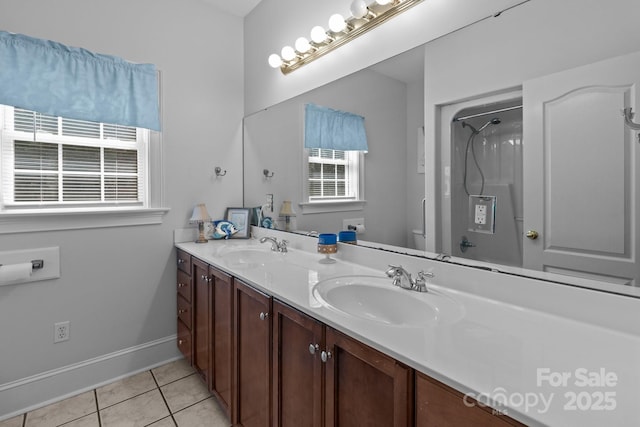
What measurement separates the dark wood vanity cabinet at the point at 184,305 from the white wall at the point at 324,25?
1268mm

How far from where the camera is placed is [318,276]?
144 centimetres

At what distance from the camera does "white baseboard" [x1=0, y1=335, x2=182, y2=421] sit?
5.95 ft

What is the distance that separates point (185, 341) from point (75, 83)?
1.72 metres

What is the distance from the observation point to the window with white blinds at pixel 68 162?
5.96ft

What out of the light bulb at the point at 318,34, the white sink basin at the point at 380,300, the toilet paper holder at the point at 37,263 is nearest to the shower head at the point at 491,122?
the white sink basin at the point at 380,300

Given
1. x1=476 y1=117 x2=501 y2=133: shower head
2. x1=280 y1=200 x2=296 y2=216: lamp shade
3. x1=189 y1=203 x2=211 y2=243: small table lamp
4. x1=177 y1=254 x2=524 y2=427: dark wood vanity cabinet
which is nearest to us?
x1=177 y1=254 x2=524 y2=427: dark wood vanity cabinet

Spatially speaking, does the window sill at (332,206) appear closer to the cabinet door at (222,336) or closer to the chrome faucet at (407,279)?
the chrome faucet at (407,279)

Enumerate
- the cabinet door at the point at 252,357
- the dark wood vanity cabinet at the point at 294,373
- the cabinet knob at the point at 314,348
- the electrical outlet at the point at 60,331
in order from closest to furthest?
the dark wood vanity cabinet at the point at 294,373 < the cabinet knob at the point at 314,348 < the cabinet door at the point at 252,357 < the electrical outlet at the point at 60,331

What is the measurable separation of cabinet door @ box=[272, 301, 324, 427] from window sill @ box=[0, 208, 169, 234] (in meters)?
1.43

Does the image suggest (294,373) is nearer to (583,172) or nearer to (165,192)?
(583,172)

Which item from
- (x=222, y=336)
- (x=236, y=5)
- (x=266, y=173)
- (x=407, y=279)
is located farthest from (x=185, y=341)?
(x=236, y=5)

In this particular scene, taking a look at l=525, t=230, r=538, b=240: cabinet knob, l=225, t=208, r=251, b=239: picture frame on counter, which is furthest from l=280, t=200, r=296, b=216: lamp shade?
l=525, t=230, r=538, b=240: cabinet knob

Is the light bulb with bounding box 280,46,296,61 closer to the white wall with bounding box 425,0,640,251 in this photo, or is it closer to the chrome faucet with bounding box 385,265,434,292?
the white wall with bounding box 425,0,640,251

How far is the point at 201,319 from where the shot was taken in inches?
76.1
